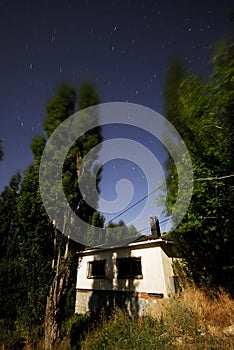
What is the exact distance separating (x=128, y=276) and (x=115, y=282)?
4.40 feet

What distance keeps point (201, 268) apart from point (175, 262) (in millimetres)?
1894

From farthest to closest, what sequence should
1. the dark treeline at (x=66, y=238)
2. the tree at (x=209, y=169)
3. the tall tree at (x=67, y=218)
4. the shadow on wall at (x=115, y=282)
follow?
1. the shadow on wall at (x=115, y=282)
2. the dark treeline at (x=66, y=238)
3. the tall tree at (x=67, y=218)
4. the tree at (x=209, y=169)

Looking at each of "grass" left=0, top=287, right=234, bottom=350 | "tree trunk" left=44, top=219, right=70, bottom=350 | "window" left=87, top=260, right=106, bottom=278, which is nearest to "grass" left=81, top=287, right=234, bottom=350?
"grass" left=0, top=287, right=234, bottom=350

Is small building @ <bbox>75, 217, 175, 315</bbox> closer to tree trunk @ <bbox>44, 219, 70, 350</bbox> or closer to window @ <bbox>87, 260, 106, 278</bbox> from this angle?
window @ <bbox>87, 260, 106, 278</bbox>

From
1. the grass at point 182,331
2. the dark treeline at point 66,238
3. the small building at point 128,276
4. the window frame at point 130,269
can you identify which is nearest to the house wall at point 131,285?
the small building at point 128,276

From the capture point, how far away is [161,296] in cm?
991

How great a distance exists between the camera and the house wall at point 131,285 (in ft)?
33.6

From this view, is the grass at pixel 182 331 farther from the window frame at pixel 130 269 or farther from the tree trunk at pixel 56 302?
the window frame at pixel 130 269

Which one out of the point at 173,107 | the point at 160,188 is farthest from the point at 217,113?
the point at 160,188

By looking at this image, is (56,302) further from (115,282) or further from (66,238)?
(115,282)

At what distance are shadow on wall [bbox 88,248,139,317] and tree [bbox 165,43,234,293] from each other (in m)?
4.08

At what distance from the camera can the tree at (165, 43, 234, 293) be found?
2.79 metres

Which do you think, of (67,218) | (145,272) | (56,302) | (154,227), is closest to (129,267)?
(145,272)

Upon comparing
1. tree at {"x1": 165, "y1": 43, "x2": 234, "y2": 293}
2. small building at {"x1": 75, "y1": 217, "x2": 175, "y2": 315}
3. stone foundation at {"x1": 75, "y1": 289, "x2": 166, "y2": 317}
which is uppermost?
tree at {"x1": 165, "y1": 43, "x2": 234, "y2": 293}
